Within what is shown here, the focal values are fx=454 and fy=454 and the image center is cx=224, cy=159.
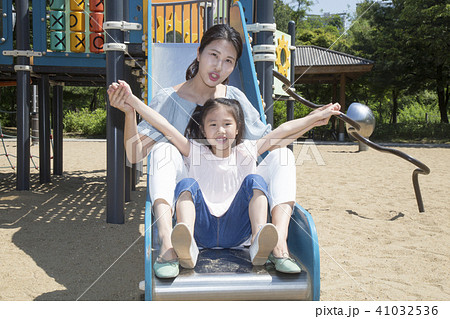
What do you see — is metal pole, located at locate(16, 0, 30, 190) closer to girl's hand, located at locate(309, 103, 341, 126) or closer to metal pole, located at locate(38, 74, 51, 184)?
metal pole, located at locate(38, 74, 51, 184)

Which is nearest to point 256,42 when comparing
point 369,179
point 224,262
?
point 224,262

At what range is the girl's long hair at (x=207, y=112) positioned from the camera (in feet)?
9.02

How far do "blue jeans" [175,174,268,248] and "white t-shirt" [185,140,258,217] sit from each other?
0.05 metres

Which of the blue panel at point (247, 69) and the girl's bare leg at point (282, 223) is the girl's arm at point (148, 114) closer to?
the girl's bare leg at point (282, 223)

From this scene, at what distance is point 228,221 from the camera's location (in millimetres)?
2670

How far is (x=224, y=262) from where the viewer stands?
2436 mm

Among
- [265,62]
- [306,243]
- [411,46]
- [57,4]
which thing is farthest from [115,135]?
[411,46]

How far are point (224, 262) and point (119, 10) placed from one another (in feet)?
10.4

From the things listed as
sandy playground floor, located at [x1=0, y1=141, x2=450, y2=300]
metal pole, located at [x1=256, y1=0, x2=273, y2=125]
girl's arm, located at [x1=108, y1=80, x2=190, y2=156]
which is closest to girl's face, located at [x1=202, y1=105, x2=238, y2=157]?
girl's arm, located at [x1=108, y1=80, x2=190, y2=156]

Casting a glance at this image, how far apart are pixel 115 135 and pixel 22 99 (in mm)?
2462

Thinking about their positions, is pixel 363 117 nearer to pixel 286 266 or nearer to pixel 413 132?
pixel 286 266

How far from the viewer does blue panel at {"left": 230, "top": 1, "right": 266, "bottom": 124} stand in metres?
3.74

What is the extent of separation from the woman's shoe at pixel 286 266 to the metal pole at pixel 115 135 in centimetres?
275
